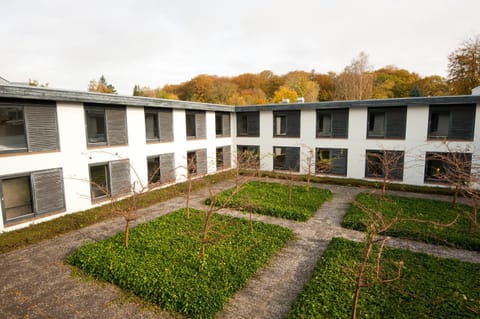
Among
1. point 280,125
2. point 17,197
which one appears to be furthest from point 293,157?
point 17,197

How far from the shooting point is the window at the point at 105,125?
40.4 feet

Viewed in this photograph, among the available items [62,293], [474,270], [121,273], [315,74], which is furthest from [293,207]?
[315,74]

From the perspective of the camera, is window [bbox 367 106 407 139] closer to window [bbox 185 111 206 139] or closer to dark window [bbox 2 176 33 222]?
window [bbox 185 111 206 139]

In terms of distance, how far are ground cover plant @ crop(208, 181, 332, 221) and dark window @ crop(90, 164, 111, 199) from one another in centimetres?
561

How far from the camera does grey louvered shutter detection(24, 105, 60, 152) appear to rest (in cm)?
1001

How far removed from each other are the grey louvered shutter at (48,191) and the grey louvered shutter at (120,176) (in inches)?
93.1

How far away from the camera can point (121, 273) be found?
6.55m

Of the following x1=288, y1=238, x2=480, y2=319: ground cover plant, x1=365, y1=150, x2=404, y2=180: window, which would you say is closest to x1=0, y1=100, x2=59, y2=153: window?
x1=288, y1=238, x2=480, y2=319: ground cover plant

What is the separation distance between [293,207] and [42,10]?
14.2 m

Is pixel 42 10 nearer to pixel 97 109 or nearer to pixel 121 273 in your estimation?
pixel 97 109

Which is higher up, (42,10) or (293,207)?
(42,10)

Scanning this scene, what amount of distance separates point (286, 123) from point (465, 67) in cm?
2124

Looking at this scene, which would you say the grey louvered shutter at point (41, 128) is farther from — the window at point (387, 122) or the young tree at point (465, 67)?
the young tree at point (465, 67)

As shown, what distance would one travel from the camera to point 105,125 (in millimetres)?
12797
